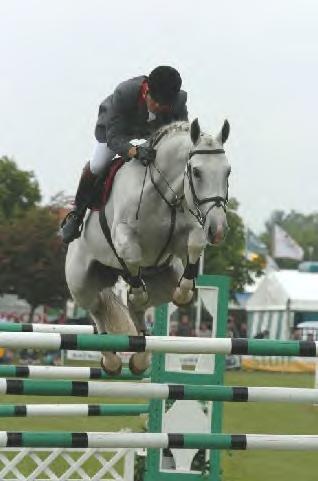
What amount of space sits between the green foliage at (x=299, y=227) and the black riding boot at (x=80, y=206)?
114964 millimetres

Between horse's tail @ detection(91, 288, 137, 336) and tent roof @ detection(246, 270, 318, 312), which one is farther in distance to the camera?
tent roof @ detection(246, 270, 318, 312)

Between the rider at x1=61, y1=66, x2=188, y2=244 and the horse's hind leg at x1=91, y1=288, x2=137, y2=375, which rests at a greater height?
the rider at x1=61, y1=66, x2=188, y2=244

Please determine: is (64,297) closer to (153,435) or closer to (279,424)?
(279,424)

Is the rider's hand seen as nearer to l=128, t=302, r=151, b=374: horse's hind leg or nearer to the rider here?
the rider

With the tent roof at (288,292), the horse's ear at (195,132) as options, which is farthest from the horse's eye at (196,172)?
the tent roof at (288,292)

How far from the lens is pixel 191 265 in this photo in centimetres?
590

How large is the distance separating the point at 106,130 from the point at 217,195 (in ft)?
4.76

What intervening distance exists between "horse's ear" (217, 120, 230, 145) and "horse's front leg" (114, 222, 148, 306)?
0.83 m

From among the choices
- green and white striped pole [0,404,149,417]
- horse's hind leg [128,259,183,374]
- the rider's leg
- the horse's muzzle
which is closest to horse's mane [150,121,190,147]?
the rider's leg

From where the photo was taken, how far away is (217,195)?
5.42 m

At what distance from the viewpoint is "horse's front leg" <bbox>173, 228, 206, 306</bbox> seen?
588 centimetres

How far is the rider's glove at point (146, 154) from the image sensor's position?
622 cm

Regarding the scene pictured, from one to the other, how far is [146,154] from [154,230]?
0.45 m

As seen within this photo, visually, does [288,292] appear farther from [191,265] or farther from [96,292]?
[191,265]
